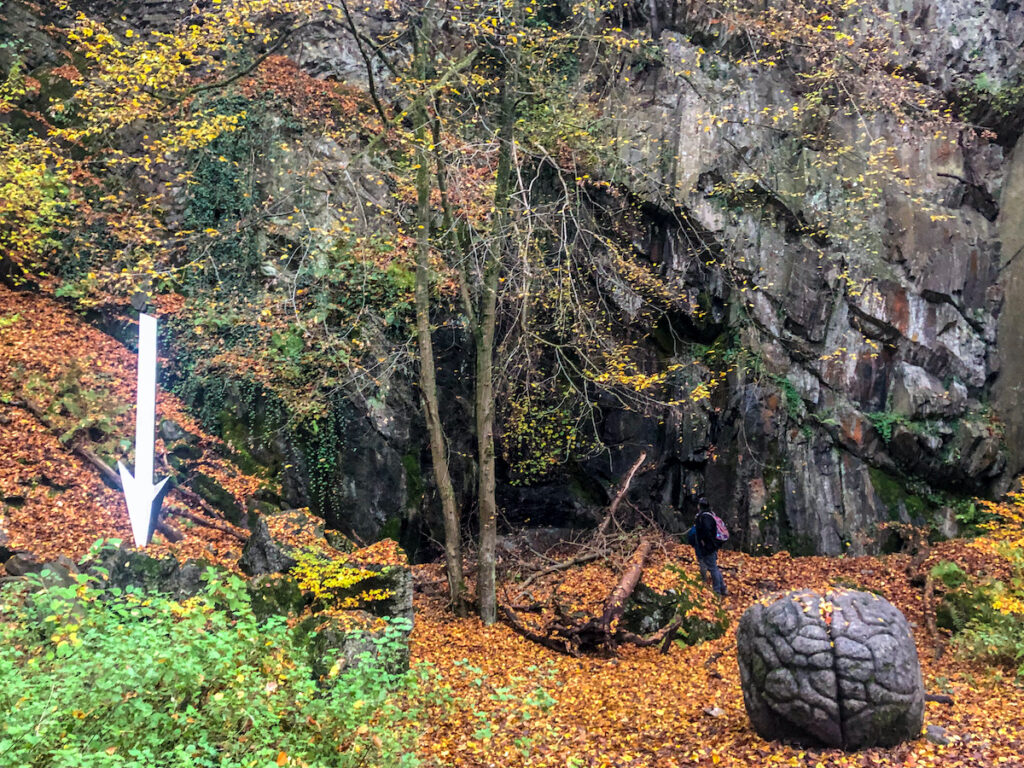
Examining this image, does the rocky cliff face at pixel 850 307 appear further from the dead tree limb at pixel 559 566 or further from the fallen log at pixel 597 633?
the fallen log at pixel 597 633

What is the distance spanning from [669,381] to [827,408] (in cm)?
287

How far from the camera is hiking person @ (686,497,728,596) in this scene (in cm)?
891

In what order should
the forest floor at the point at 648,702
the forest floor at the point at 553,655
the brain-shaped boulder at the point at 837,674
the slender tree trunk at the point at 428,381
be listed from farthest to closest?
the slender tree trunk at the point at 428,381 → the forest floor at the point at 553,655 → the forest floor at the point at 648,702 → the brain-shaped boulder at the point at 837,674

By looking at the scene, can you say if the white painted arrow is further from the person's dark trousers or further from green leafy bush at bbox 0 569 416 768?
the person's dark trousers

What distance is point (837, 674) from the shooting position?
163 inches

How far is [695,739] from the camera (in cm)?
495

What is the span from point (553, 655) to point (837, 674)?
416 cm

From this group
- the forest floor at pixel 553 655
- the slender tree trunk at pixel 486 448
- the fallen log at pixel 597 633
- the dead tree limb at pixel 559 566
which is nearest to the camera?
the forest floor at pixel 553 655

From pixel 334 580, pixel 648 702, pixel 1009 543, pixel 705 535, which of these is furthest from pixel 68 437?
pixel 1009 543

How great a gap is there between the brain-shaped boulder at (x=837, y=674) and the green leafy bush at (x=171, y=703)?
2649 mm

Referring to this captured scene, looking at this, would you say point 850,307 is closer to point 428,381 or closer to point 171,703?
point 428,381

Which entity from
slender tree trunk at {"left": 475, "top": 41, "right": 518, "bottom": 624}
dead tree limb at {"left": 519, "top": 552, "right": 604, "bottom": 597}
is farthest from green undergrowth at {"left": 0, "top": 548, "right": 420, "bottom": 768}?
dead tree limb at {"left": 519, "top": 552, "right": 604, "bottom": 597}

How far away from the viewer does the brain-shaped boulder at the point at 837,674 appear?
13.5 ft

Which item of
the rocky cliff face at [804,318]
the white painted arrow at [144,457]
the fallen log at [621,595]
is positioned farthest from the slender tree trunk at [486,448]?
the white painted arrow at [144,457]
